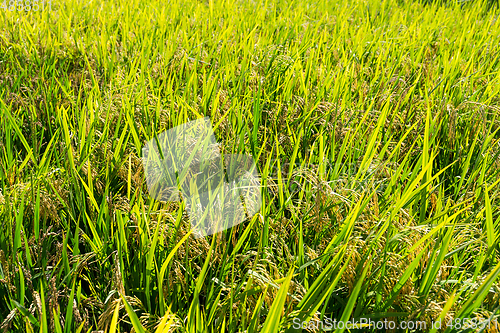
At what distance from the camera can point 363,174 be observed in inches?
48.4

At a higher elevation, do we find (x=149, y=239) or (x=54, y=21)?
(x=54, y=21)

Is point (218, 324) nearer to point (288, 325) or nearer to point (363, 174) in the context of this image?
point (288, 325)

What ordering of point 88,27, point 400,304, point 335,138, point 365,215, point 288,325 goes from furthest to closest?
point 88,27 → point 335,138 → point 365,215 → point 400,304 → point 288,325

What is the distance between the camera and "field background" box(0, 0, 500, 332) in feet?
2.88

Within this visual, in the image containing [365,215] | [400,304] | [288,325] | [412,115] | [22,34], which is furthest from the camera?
[22,34]

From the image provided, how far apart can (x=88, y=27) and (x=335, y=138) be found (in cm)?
215

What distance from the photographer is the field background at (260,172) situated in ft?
2.88

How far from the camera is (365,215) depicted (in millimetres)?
1099

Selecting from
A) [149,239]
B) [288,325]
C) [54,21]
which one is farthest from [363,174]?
[54,21]

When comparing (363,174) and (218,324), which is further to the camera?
(363,174)

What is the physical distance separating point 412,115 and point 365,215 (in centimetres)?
91

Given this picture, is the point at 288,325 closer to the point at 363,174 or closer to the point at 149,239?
the point at 149,239

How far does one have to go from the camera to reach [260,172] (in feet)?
4.38

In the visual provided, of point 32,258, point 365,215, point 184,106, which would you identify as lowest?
point 32,258
